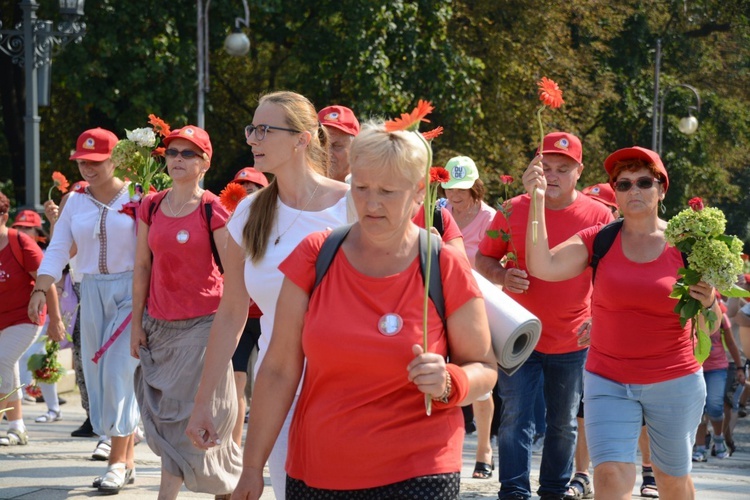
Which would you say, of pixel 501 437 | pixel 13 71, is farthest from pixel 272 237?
pixel 13 71

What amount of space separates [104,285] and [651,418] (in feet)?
12.4

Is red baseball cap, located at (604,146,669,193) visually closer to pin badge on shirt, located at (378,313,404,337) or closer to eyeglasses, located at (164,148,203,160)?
eyeglasses, located at (164,148,203,160)

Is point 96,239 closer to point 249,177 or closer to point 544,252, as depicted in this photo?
point 249,177

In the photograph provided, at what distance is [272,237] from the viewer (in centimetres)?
469

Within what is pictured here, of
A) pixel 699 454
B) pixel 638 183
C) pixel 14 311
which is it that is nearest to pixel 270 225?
pixel 638 183

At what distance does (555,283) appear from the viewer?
7383mm

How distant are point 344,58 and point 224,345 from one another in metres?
20.8

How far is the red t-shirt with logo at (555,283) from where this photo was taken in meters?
7.39

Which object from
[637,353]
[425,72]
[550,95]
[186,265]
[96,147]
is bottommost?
[637,353]

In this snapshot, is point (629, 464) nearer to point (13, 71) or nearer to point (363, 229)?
point (363, 229)

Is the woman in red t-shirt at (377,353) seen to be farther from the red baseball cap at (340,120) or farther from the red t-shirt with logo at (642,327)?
the red baseball cap at (340,120)

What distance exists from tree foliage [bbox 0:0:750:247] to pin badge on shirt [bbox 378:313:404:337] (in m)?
19.8

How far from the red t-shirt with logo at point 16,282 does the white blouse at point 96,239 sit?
1.54m

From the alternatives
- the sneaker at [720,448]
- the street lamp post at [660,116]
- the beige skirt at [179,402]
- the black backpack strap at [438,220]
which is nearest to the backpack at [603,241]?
the black backpack strap at [438,220]
